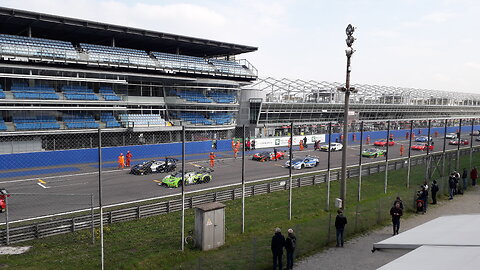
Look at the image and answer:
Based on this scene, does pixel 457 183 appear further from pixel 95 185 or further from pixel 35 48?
pixel 35 48

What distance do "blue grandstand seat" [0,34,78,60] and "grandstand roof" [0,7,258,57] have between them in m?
2.30

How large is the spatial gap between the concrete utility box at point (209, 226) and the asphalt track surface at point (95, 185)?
17.0 feet

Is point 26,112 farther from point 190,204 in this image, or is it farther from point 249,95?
point 249,95

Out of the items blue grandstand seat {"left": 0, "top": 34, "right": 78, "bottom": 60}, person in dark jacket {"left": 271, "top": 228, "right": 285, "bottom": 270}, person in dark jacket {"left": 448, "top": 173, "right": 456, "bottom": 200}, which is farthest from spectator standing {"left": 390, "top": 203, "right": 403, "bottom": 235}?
blue grandstand seat {"left": 0, "top": 34, "right": 78, "bottom": 60}

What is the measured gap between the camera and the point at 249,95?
57.0 metres

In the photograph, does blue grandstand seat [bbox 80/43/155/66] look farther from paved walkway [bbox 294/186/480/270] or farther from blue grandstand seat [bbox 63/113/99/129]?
paved walkway [bbox 294/186/480/270]

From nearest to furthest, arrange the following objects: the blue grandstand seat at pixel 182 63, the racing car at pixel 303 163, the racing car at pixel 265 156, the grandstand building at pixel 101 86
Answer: the racing car at pixel 303 163
the grandstand building at pixel 101 86
the racing car at pixel 265 156
the blue grandstand seat at pixel 182 63

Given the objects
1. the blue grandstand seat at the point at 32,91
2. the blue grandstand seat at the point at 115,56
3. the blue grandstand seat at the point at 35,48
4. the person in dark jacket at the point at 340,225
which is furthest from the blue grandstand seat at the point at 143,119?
the person in dark jacket at the point at 340,225

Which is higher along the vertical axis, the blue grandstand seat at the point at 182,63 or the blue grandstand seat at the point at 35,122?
the blue grandstand seat at the point at 182,63

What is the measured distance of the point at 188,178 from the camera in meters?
26.0

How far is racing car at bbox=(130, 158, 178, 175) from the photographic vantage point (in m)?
29.5

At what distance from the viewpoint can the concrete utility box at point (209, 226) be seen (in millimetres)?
13336

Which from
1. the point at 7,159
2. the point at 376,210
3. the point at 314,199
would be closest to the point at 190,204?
the point at 314,199

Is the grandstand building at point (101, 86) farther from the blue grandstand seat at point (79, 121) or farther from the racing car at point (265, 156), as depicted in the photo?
the racing car at point (265, 156)
